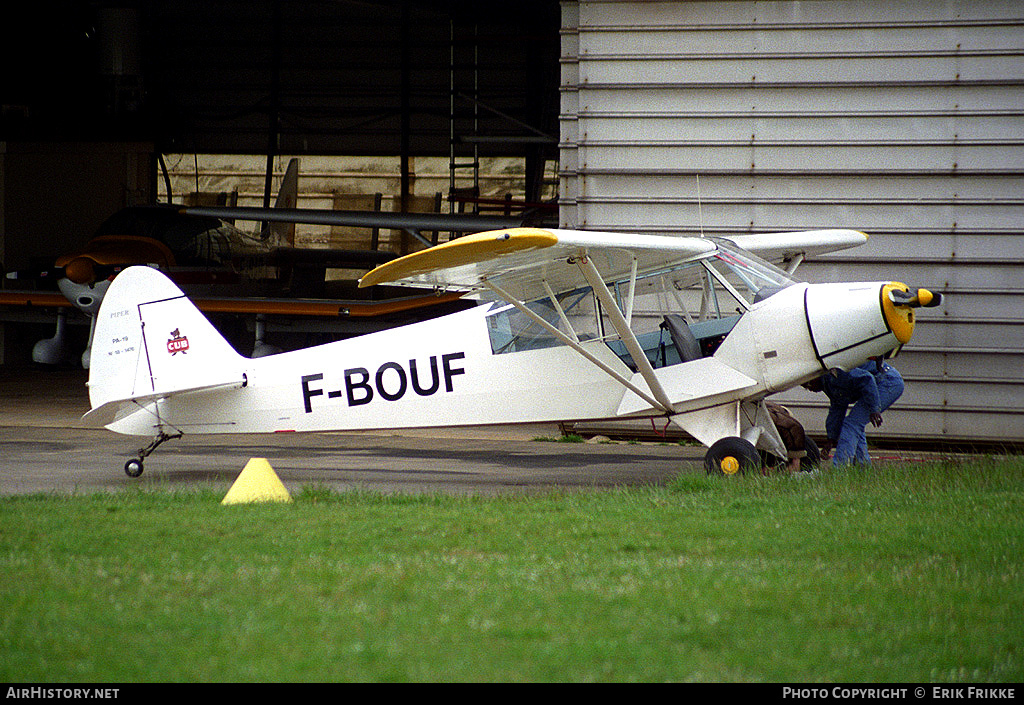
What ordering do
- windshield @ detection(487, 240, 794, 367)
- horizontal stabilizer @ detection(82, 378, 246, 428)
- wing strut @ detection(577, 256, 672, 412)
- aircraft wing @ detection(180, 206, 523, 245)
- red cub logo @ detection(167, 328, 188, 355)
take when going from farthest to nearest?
aircraft wing @ detection(180, 206, 523, 245), red cub logo @ detection(167, 328, 188, 355), horizontal stabilizer @ detection(82, 378, 246, 428), windshield @ detection(487, 240, 794, 367), wing strut @ detection(577, 256, 672, 412)

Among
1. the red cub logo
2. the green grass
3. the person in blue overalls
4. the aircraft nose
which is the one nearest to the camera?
the green grass

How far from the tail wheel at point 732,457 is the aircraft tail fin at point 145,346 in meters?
4.61

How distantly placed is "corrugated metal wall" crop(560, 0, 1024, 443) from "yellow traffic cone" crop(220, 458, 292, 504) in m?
6.41

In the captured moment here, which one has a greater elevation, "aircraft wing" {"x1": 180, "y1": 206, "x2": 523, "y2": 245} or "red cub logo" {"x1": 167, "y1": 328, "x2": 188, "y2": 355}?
"aircraft wing" {"x1": 180, "y1": 206, "x2": 523, "y2": 245}

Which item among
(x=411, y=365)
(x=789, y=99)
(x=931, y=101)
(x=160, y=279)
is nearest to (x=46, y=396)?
(x=160, y=279)

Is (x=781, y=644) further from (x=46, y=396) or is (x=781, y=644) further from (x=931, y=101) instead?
(x=46, y=396)

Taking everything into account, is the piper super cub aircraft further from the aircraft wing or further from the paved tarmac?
the aircraft wing

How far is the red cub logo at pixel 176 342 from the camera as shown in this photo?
9883 millimetres

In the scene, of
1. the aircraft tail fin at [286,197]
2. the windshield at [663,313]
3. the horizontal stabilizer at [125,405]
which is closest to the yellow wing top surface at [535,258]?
the windshield at [663,313]

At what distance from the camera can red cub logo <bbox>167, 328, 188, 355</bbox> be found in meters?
9.88

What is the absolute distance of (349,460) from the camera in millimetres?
11547

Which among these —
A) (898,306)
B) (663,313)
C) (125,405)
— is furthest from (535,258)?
(125,405)

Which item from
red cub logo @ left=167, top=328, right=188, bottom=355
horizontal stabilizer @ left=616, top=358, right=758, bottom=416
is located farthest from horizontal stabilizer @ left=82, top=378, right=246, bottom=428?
horizontal stabilizer @ left=616, top=358, right=758, bottom=416

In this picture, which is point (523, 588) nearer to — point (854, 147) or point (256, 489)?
point (256, 489)
